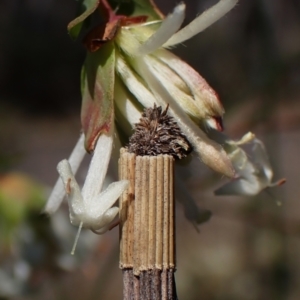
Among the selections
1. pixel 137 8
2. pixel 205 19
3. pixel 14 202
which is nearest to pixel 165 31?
pixel 205 19

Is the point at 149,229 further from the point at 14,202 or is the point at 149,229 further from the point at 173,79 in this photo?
Answer: the point at 14,202

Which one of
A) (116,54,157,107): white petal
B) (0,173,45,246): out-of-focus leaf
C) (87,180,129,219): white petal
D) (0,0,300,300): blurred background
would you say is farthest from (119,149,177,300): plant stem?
(0,173,45,246): out-of-focus leaf

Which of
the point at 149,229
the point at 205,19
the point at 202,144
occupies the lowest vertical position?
the point at 149,229

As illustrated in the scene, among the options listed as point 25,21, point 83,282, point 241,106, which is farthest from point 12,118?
point 241,106

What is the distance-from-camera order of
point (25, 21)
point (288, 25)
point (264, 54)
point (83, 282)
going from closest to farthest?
point (264, 54) → point (83, 282) → point (288, 25) → point (25, 21)

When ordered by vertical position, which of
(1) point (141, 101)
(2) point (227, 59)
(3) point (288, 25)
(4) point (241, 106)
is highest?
(3) point (288, 25)

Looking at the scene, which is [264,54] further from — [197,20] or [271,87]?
[197,20]

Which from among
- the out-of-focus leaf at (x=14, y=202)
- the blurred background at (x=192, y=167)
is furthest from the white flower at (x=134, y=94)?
the out-of-focus leaf at (x=14, y=202)
